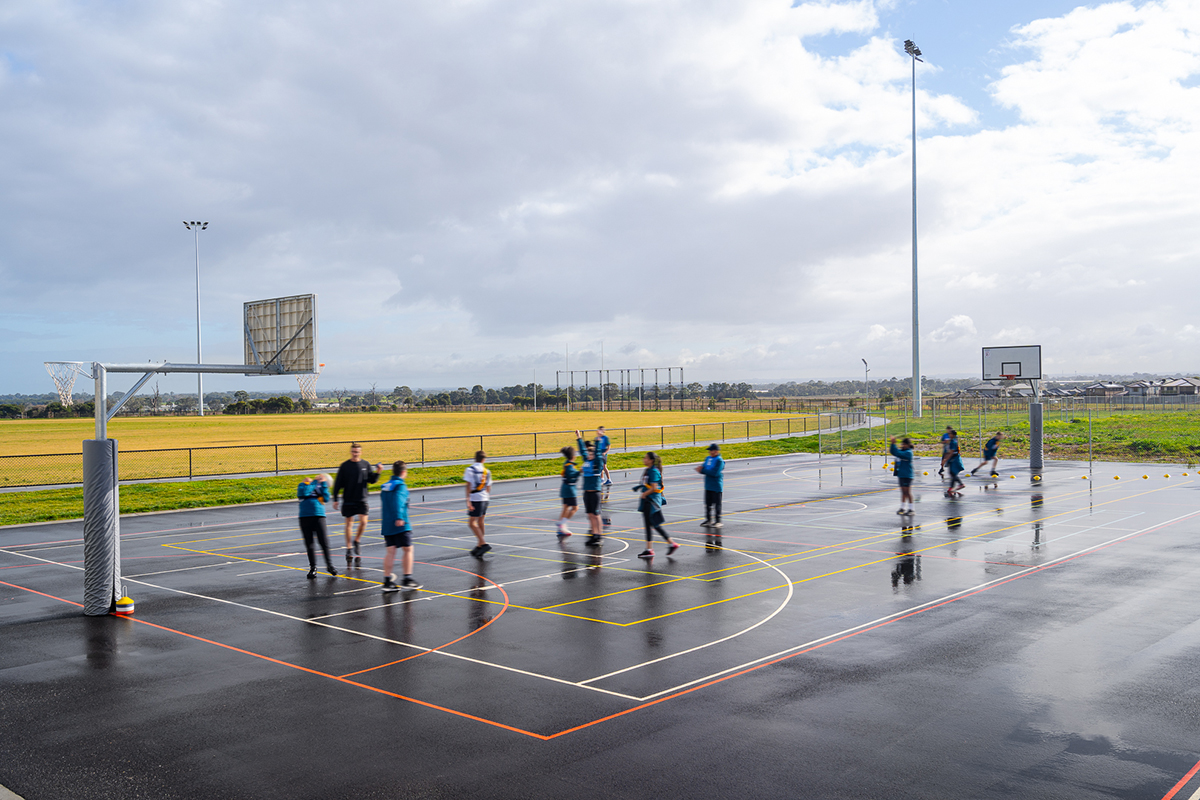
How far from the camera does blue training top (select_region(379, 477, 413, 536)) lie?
46.0ft

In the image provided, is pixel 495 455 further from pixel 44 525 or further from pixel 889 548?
pixel 889 548

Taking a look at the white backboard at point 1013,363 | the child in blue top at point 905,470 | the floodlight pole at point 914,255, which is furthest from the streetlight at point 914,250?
the child in blue top at point 905,470

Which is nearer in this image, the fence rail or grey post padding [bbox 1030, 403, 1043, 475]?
grey post padding [bbox 1030, 403, 1043, 475]

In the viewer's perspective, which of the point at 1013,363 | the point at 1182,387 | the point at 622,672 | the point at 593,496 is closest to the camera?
the point at 622,672

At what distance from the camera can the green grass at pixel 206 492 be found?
26094 millimetres

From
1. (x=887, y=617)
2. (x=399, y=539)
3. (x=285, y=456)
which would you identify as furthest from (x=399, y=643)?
(x=285, y=456)

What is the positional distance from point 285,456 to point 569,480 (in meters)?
35.4

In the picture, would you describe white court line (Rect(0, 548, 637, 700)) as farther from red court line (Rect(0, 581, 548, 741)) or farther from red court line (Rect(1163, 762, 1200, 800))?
red court line (Rect(1163, 762, 1200, 800))

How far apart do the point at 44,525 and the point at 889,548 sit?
22.0 m

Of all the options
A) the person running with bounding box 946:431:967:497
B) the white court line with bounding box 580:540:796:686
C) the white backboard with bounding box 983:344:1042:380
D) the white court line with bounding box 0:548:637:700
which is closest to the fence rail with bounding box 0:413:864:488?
the white backboard with bounding box 983:344:1042:380

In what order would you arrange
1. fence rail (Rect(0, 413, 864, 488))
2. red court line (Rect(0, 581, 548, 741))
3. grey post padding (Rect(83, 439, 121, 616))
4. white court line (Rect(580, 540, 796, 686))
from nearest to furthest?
red court line (Rect(0, 581, 548, 741)) < white court line (Rect(580, 540, 796, 686)) < grey post padding (Rect(83, 439, 121, 616)) < fence rail (Rect(0, 413, 864, 488))

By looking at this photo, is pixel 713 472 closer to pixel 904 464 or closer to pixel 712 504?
pixel 712 504

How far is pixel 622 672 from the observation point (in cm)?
963

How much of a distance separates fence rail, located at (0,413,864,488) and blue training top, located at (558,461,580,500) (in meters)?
15.2
